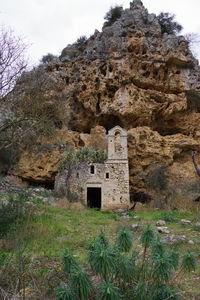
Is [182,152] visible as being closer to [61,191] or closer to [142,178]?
[142,178]

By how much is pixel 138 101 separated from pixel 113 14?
36.3 feet

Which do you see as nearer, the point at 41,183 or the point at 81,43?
the point at 41,183

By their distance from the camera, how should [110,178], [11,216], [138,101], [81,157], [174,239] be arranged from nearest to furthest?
1. [174,239]
2. [11,216]
3. [110,178]
4. [81,157]
5. [138,101]

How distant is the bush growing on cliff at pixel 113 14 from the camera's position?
2386cm

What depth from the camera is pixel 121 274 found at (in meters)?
2.62

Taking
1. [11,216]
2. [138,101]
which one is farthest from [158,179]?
[11,216]

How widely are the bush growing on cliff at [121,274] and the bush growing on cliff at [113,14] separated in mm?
24299

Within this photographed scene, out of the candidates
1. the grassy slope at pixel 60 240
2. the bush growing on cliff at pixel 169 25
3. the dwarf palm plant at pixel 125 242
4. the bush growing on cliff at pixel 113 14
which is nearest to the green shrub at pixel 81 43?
the bush growing on cliff at pixel 113 14

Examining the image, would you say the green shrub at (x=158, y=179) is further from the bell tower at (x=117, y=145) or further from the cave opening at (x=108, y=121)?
the cave opening at (x=108, y=121)

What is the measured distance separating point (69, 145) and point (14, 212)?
1095 centimetres

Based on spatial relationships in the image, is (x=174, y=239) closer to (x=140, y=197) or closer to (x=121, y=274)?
(x=121, y=274)

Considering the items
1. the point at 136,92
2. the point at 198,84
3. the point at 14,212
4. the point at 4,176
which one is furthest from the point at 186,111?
the point at 14,212

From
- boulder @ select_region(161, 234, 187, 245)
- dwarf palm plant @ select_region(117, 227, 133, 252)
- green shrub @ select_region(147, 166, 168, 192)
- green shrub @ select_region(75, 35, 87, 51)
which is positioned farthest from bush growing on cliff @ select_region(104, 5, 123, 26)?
dwarf palm plant @ select_region(117, 227, 133, 252)

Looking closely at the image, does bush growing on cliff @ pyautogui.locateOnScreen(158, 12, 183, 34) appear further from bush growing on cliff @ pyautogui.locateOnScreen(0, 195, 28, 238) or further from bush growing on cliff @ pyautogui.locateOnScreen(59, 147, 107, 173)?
bush growing on cliff @ pyautogui.locateOnScreen(0, 195, 28, 238)
